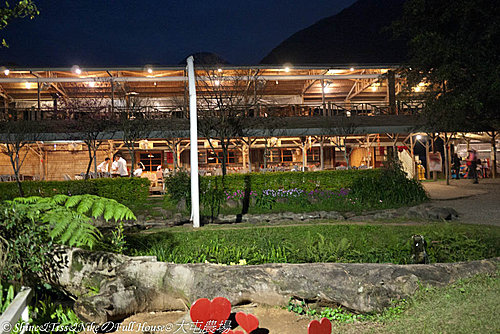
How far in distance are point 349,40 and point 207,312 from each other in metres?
124

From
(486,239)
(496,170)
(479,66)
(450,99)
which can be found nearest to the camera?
(486,239)

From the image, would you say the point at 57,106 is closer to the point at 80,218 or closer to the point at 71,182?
the point at 71,182

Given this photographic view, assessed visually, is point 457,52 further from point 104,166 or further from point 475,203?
point 104,166

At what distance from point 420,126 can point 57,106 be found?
2313cm

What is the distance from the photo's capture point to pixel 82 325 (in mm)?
3498

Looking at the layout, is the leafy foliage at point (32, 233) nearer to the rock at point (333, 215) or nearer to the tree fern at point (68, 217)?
the tree fern at point (68, 217)

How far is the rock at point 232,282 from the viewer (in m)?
3.76

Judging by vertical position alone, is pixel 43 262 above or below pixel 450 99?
below

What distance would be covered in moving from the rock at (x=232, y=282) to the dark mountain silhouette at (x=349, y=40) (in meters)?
99.2

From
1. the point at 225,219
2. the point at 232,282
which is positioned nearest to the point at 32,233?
the point at 232,282

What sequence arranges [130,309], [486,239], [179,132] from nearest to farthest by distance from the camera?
1. [130,309]
2. [486,239]
3. [179,132]

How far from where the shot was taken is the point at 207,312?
2.71 metres

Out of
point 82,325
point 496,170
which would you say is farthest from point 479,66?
point 496,170

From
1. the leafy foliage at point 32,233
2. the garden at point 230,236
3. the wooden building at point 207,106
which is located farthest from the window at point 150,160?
the leafy foliage at point 32,233
